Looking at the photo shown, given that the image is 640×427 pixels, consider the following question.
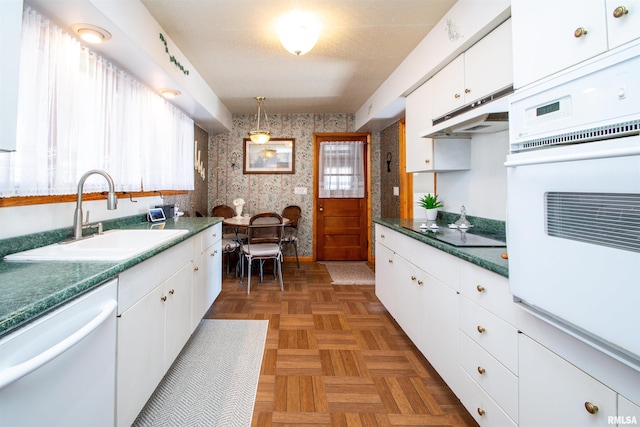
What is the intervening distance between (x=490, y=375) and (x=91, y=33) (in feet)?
8.76

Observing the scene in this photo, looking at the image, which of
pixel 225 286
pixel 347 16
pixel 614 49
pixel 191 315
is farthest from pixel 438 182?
pixel 225 286

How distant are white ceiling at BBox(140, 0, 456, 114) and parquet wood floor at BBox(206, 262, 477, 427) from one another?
2.46 m

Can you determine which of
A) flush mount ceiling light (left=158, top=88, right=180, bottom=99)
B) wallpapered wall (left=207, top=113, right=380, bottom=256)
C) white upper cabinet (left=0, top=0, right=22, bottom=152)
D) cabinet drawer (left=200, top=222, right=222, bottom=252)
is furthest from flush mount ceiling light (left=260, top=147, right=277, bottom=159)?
white upper cabinet (left=0, top=0, right=22, bottom=152)

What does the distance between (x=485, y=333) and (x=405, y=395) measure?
67 centimetres

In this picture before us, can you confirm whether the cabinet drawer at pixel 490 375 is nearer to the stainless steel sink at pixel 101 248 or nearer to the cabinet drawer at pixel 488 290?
the cabinet drawer at pixel 488 290

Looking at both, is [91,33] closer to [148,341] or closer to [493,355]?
[148,341]

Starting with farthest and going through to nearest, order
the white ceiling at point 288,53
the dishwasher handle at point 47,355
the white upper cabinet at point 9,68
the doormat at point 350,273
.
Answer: the doormat at point 350,273
the white ceiling at point 288,53
the white upper cabinet at point 9,68
the dishwasher handle at point 47,355

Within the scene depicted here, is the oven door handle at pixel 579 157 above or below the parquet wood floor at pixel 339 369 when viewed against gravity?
above

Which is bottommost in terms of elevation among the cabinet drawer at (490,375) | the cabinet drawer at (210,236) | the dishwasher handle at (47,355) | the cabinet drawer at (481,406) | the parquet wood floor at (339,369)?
the parquet wood floor at (339,369)

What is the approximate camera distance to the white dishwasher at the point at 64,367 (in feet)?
2.09

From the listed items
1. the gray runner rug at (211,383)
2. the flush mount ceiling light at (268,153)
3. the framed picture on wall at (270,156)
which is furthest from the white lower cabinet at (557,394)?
the flush mount ceiling light at (268,153)

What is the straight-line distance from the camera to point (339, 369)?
1.79 m

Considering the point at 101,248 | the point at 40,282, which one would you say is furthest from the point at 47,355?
the point at 101,248

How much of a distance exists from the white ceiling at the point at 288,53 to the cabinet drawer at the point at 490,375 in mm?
2165
